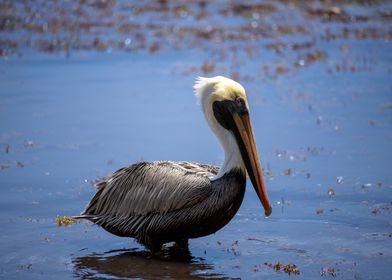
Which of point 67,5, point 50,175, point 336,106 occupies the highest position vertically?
point 67,5

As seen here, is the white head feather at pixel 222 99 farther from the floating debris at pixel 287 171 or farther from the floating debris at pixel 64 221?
the floating debris at pixel 287 171

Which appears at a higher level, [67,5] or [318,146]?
[67,5]

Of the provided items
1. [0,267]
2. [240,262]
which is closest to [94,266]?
[0,267]

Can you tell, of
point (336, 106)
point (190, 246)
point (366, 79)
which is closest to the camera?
point (190, 246)

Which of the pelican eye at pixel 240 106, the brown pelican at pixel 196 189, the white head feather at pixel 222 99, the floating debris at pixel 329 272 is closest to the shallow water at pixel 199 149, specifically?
the floating debris at pixel 329 272

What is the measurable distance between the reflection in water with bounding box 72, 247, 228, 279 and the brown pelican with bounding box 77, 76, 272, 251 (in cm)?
15

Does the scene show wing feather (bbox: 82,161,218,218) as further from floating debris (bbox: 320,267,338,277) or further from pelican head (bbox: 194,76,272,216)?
floating debris (bbox: 320,267,338,277)

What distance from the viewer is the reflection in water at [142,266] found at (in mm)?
6727

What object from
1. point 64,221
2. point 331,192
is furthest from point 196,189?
point 331,192

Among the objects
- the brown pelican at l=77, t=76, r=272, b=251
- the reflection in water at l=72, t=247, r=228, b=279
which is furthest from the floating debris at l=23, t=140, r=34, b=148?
the reflection in water at l=72, t=247, r=228, b=279

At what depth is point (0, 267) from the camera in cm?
682

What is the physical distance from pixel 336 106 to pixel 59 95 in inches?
182

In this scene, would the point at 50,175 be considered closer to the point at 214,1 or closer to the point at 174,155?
the point at 174,155

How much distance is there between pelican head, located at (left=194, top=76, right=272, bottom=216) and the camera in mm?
6914
